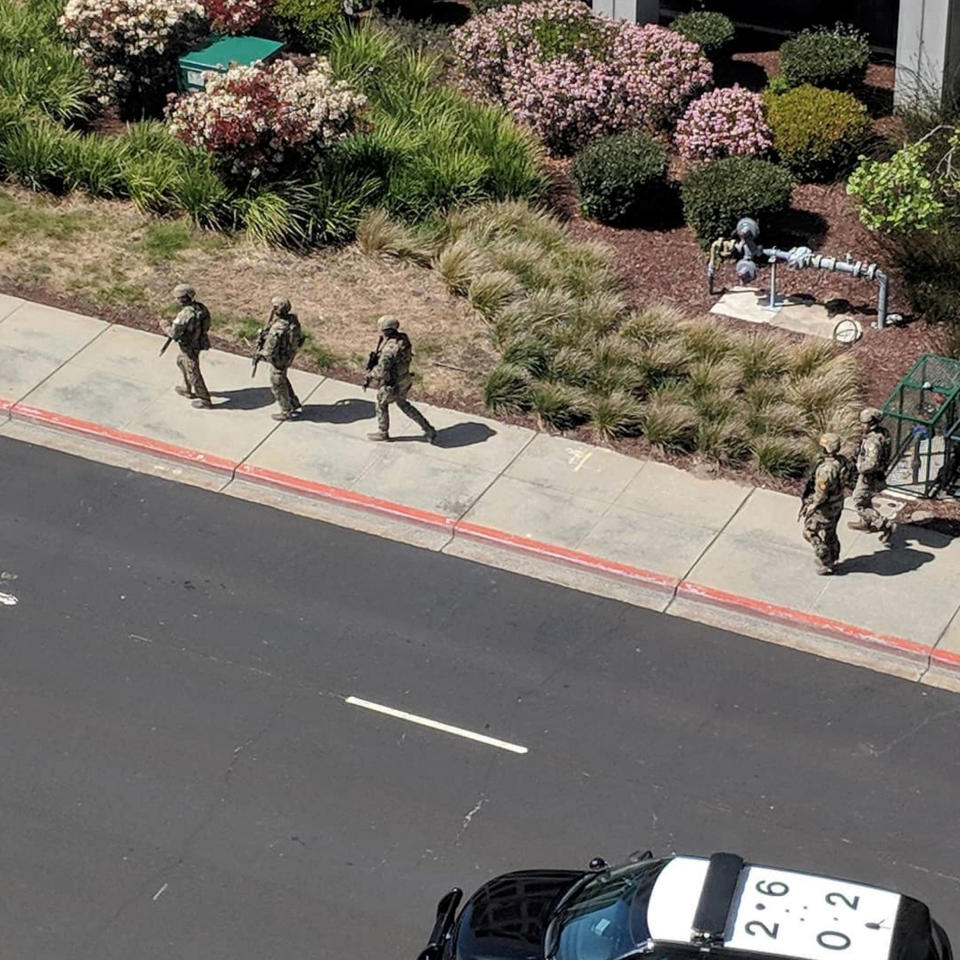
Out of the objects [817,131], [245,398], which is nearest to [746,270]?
[817,131]

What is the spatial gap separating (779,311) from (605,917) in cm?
1075

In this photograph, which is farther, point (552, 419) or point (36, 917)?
point (552, 419)

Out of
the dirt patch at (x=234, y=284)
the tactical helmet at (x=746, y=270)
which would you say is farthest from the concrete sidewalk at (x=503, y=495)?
the tactical helmet at (x=746, y=270)

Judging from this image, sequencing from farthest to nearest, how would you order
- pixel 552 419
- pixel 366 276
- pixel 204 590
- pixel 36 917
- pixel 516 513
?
pixel 366 276, pixel 552 419, pixel 516 513, pixel 204 590, pixel 36 917

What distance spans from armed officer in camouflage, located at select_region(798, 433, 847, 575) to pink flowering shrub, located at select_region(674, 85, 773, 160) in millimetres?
7675

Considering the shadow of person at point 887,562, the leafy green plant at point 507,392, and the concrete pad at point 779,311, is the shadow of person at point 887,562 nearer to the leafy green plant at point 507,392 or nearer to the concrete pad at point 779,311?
the leafy green plant at point 507,392

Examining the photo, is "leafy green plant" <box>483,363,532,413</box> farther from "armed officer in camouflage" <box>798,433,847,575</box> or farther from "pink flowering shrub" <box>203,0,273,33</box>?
"pink flowering shrub" <box>203,0,273,33</box>

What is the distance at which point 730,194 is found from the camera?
69.2ft

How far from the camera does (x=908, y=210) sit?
1933cm

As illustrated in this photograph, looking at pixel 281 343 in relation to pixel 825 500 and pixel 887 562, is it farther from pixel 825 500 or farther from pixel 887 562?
pixel 887 562

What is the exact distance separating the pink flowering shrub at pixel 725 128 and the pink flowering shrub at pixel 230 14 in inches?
251

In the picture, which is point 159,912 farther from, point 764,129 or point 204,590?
point 764,129

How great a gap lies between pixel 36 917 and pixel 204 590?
13.1 feet

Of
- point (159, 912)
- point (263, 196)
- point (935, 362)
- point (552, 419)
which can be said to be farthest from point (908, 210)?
point (159, 912)
